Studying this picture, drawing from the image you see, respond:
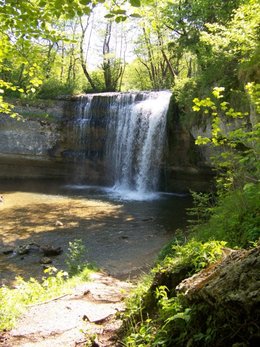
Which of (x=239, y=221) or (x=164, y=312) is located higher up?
(x=239, y=221)

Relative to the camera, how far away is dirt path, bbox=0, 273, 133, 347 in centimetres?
297

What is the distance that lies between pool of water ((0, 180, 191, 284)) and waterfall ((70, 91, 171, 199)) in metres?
1.40

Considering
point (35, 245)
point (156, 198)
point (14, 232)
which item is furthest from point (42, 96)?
point (35, 245)

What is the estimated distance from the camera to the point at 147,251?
9359 mm

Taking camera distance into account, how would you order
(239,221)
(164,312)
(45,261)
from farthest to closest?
1. (45,261)
2. (239,221)
3. (164,312)

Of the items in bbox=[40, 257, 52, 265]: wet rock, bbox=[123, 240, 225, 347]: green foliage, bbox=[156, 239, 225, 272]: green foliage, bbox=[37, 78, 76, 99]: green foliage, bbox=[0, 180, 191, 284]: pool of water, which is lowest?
bbox=[40, 257, 52, 265]: wet rock

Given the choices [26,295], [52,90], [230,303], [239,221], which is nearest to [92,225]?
[26,295]

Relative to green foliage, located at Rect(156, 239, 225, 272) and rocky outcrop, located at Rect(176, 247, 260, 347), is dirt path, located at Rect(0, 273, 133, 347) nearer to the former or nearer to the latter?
green foliage, located at Rect(156, 239, 225, 272)

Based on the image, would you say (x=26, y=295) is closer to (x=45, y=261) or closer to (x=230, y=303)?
(x=45, y=261)

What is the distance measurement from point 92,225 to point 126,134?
8.42m

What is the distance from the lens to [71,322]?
11.8 ft

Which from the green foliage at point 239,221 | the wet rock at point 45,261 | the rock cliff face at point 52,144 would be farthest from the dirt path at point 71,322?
the rock cliff face at point 52,144

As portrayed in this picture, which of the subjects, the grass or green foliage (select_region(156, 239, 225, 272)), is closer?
green foliage (select_region(156, 239, 225, 272))

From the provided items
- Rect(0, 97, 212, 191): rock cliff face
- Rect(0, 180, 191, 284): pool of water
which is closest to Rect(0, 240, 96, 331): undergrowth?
Rect(0, 180, 191, 284): pool of water
